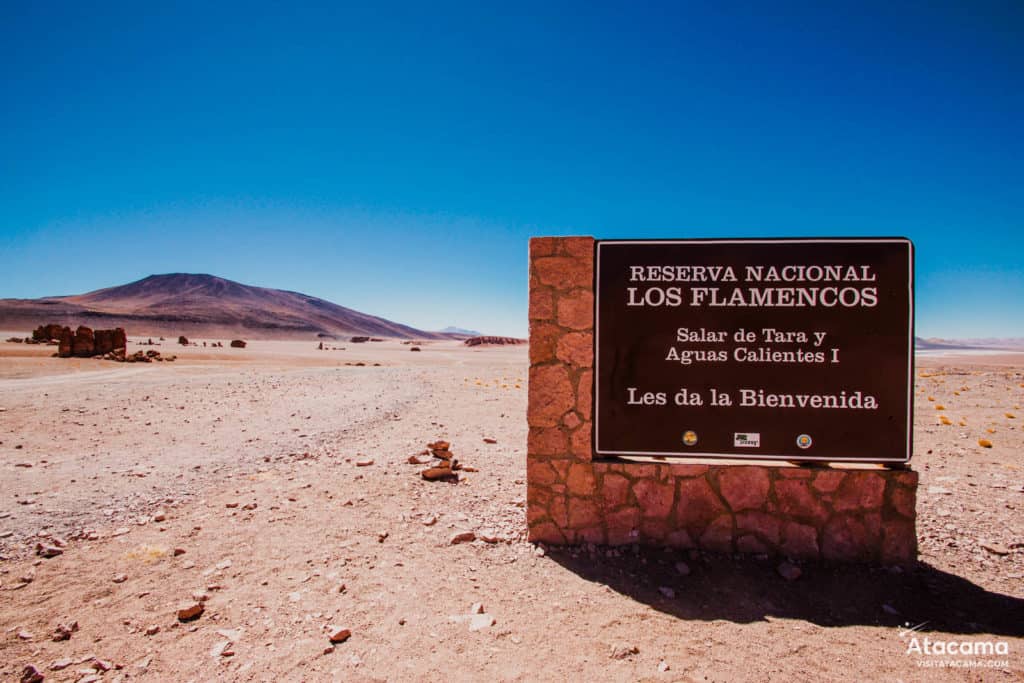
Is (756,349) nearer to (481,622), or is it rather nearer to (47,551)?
(481,622)

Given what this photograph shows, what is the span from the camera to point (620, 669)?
320 cm

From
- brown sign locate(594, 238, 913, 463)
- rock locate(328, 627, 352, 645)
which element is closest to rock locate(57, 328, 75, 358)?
rock locate(328, 627, 352, 645)

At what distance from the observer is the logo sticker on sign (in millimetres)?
4602

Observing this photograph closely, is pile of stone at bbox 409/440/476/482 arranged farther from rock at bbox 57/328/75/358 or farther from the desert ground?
rock at bbox 57/328/75/358

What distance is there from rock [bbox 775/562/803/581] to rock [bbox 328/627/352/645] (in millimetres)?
3702

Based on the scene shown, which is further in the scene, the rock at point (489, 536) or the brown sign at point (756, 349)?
the rock at point (489, 536)

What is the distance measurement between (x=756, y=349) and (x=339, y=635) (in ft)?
13.9

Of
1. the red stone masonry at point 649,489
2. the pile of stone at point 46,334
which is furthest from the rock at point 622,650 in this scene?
the pile of stone at point 46,334

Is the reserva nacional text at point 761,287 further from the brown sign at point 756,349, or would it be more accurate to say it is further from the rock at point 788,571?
the rock at point 788,571

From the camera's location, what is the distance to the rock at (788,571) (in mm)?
4312

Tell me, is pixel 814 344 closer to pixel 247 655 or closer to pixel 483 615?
pixel 483 615

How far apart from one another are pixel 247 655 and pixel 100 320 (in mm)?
160559

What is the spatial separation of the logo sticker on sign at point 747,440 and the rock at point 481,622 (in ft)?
8.93

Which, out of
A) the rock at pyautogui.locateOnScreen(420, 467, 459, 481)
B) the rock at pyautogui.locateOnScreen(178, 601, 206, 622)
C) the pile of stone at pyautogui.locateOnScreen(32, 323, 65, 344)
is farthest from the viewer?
the pile of stone at pyautogui.locateOnScreen(32, 323, 65, 344)
